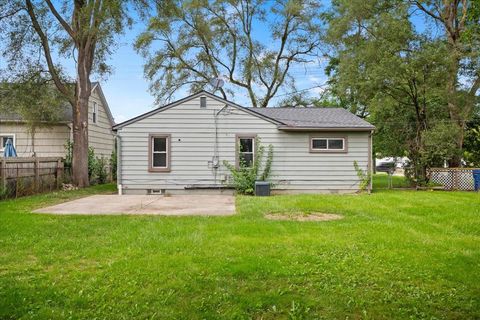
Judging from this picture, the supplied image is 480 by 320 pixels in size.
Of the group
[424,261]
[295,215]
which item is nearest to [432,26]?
[295,215]

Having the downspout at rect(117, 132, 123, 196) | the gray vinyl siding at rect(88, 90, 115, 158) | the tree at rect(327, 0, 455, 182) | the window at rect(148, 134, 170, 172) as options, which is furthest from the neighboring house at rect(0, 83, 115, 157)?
the tree at rect(327, 0, 455, 182)

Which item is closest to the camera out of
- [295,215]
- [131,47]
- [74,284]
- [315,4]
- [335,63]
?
[74,284]

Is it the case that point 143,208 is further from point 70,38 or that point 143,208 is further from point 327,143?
point 70,38

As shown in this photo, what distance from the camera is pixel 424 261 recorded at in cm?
462

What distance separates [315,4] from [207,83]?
9.56 metres

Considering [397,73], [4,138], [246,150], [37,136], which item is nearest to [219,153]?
[246,150]

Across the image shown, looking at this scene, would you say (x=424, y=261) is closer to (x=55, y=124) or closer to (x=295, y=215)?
(x=295, y=215)

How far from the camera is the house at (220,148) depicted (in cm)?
1341

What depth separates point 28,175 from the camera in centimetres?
1241

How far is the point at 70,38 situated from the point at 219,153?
8.87 meters

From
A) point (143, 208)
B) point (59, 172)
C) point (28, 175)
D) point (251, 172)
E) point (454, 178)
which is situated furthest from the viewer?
point (454, 178)

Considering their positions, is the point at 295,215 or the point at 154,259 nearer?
the point at 154,259

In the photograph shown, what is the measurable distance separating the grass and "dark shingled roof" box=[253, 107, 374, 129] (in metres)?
6.42

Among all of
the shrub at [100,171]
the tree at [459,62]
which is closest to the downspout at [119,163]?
the shrub at [100,171]
